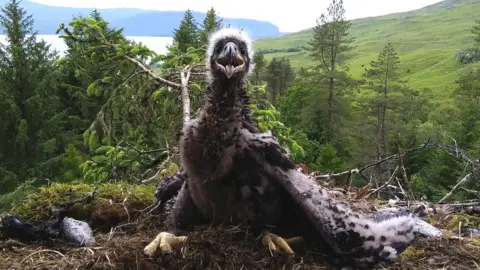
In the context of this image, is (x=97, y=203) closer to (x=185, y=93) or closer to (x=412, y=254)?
(x=185, y=93)

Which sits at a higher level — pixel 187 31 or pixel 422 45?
pixel 187 31

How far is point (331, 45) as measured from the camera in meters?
41.1

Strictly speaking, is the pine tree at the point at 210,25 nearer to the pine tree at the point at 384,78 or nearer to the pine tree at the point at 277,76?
the pine tree at the point at 384,78

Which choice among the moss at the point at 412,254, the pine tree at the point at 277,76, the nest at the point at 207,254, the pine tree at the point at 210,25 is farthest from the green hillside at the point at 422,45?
the nest at the point at 207,254

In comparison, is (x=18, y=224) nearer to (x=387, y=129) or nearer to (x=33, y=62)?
(x=33, y=62)

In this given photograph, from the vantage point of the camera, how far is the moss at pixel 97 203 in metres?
4.43

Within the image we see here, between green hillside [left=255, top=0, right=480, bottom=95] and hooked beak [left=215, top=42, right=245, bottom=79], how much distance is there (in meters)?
69.7

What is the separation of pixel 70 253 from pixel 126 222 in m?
0.80

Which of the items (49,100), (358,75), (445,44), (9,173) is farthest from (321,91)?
(445,44)

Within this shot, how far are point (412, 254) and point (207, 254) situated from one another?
1.66 m

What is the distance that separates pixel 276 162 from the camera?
3.62m

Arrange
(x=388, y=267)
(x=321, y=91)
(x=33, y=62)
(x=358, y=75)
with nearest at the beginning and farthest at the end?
(x=388, y=267) < (x=33, y=62) < (x=321, y=91) < (x=358, y=75)

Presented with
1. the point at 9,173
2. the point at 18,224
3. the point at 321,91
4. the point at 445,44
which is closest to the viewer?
the point at 18,224

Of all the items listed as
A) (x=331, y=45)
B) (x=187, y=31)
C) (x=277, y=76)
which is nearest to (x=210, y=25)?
(x=187, y=31)
